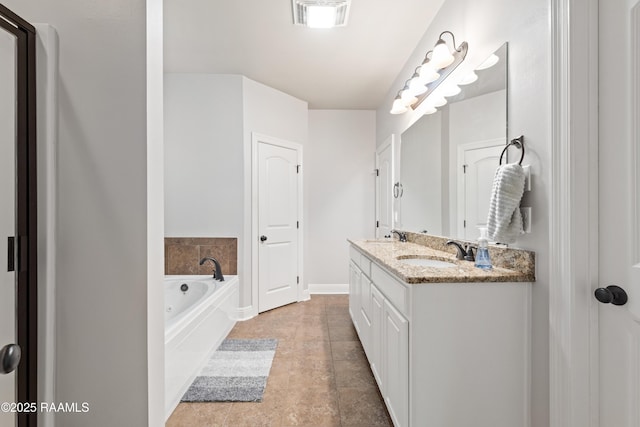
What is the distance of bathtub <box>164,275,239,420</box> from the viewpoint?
1784 mm

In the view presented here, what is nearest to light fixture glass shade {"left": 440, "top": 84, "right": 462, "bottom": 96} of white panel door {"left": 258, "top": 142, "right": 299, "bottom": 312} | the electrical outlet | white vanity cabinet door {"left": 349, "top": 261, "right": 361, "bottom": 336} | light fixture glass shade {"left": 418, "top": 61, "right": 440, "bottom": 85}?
light fixture glass shade {"left": 418, "top": 61, "right": 440, "bottom": 85}

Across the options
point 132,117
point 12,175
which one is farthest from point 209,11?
point 12,175

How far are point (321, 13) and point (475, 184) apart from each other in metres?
1.63

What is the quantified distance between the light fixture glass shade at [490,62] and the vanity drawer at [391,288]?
1199 millimetres

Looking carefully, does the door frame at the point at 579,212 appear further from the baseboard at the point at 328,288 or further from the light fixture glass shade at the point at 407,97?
the baseboard at the point at 328,288

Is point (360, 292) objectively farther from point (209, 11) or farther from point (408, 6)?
point (209, 11)

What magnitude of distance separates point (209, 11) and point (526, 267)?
102 inches

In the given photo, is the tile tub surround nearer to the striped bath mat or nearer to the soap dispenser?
the striped bath mat

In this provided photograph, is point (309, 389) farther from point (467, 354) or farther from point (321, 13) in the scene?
point (321, 13)

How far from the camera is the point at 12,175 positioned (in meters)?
0.85

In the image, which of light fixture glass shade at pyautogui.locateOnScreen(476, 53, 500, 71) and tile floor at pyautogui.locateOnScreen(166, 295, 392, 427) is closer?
light fixture glass shade at pyautogui.locateOnScreen(476, 53, 500, 71)

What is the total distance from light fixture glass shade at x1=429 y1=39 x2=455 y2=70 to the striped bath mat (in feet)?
7.80

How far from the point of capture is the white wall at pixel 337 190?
4359 mm

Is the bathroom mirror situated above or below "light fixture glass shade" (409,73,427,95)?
below
